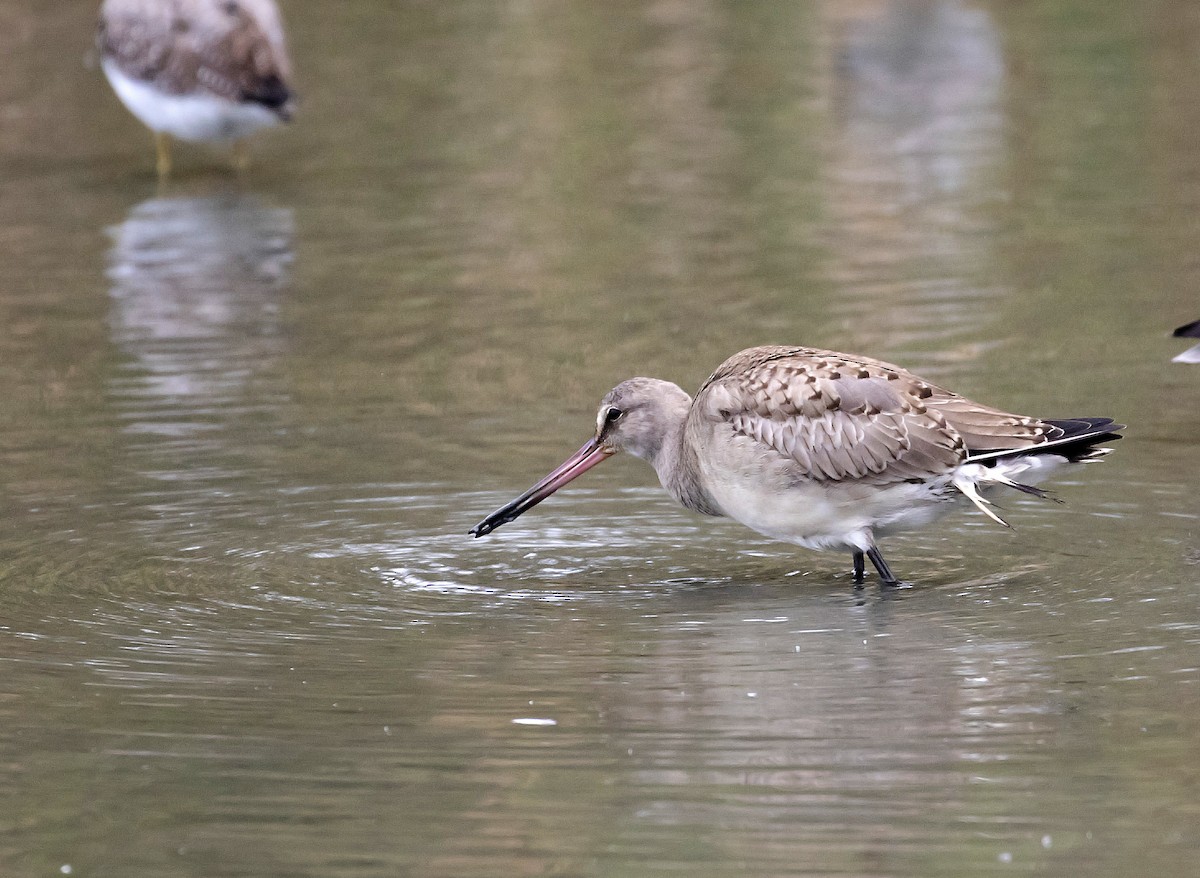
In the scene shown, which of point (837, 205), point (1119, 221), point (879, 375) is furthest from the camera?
point (837, 205)

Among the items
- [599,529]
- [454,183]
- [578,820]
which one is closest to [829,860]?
[578,820]

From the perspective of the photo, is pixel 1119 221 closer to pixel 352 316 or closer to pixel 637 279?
pixel 637 279

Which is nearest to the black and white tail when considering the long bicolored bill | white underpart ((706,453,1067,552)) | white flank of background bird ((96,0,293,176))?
white underpart ((706,453,1067,552))

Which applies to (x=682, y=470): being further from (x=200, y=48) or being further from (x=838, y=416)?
(x=200, y=48)

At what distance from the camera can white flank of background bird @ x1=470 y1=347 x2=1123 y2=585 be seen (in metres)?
8.09

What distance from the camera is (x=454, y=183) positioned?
56.5ft

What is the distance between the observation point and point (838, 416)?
8266mm

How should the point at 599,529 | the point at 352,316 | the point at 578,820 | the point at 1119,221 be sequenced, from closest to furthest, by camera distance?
the point at 578,820 → the point at 599,529 → the point at 352,316 → the point at 1119,221

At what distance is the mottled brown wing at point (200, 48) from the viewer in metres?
17.5

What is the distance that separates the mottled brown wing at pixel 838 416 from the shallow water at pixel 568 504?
489 mm

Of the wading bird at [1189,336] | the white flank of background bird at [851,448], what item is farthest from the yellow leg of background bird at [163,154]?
the white flank of background bird at [851,448]

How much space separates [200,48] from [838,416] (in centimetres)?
1067

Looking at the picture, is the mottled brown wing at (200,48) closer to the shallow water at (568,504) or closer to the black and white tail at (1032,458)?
the shallow water at (568,504)

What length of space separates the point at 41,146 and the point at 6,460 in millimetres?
9692
